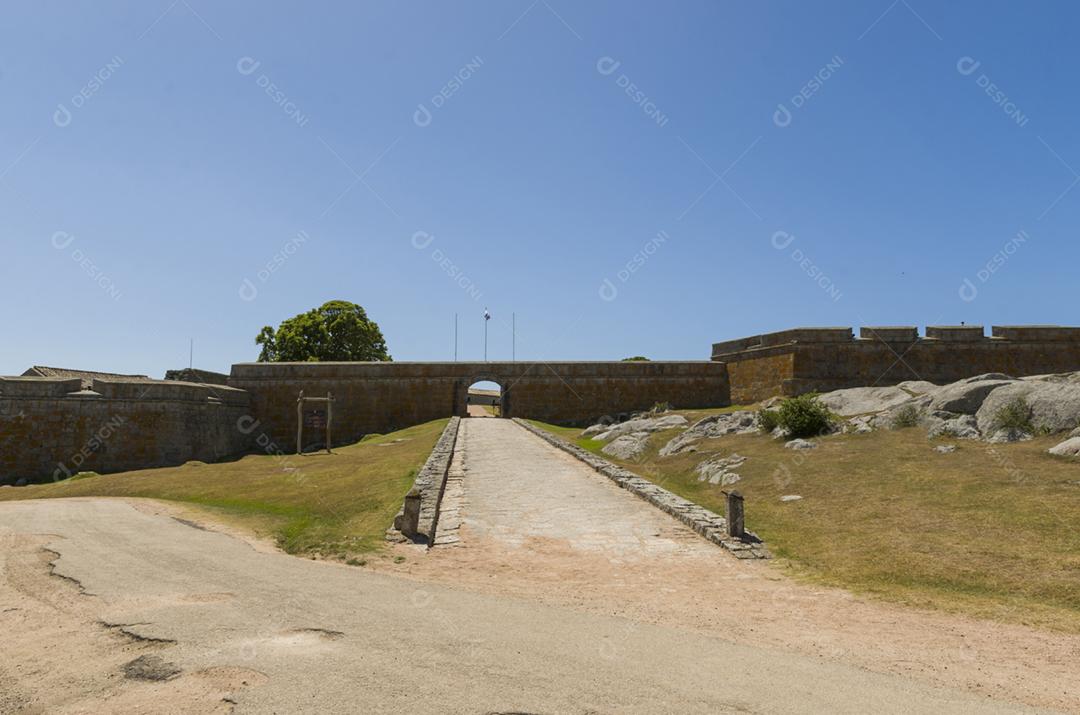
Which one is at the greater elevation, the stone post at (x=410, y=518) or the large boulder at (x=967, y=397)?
the large boulder at (x=967, y=397)

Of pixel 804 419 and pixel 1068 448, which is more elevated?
pixel 804 419

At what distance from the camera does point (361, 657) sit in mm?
4434

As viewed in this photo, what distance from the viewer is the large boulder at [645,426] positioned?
2414 centimetres

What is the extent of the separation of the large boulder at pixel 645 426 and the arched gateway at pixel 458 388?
7.27 metres

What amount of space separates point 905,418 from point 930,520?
8335 millimetres

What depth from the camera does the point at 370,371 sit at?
3381 centimetres

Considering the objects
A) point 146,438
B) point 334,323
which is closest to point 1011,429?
point 146,438

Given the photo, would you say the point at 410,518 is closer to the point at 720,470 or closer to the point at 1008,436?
the point at 720,470

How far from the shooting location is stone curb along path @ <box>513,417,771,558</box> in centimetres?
860

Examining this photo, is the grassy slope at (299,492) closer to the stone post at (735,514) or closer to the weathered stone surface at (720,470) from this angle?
the stone post at (735,514)

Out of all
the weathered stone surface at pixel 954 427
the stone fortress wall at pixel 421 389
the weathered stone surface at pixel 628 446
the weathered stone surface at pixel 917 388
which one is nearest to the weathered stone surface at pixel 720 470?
the weathered stone surface at pixel 628 446

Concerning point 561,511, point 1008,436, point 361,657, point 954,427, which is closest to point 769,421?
point 954,427

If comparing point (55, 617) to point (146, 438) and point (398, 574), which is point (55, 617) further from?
point (146, 438)

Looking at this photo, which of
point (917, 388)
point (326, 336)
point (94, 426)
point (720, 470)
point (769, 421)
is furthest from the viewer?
point (326, 336)
